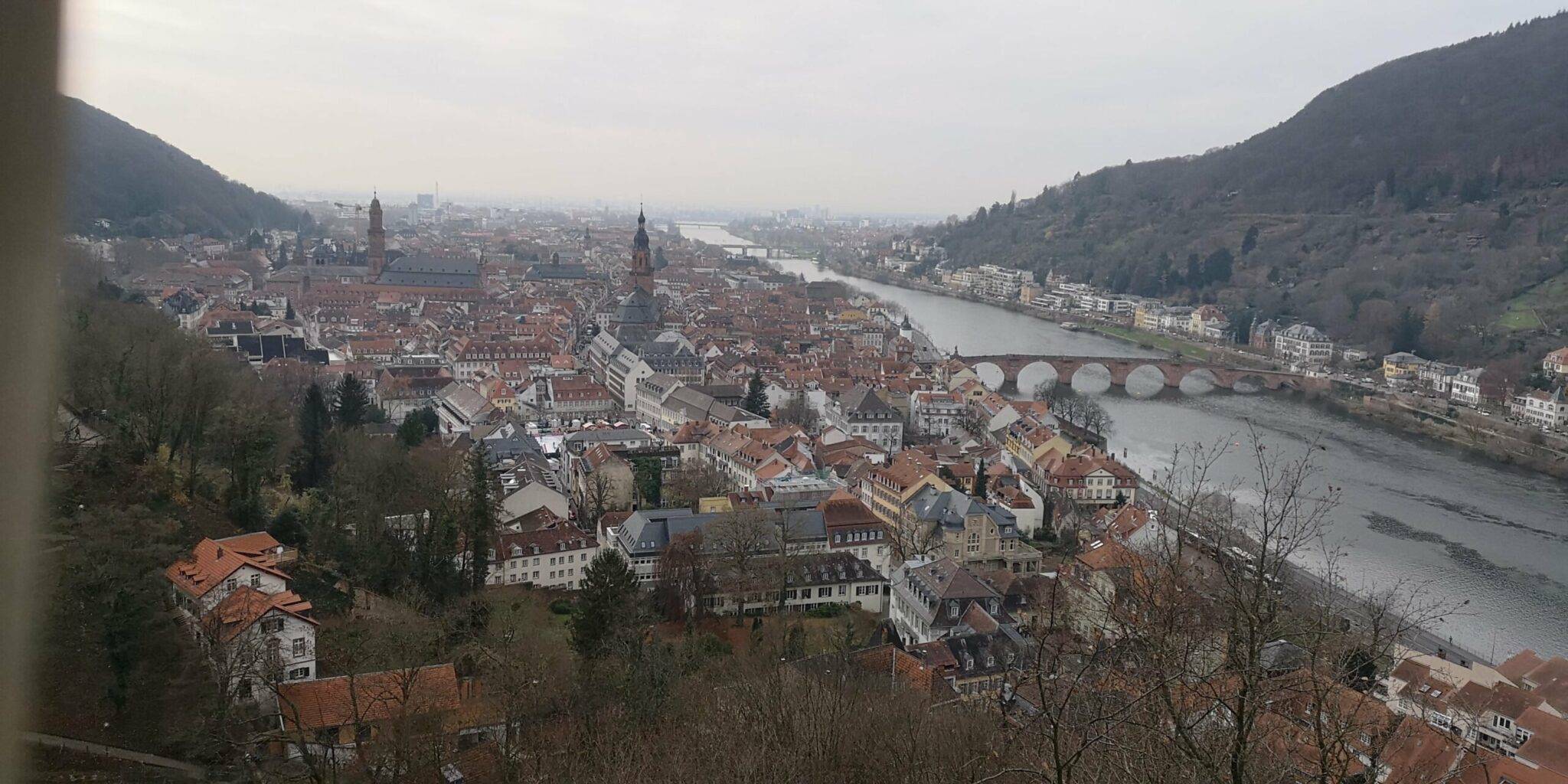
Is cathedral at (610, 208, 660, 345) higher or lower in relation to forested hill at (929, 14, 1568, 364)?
lower

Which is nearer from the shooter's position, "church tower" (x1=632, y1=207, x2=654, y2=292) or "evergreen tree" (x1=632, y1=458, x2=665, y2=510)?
"evergreen tree" (x1=632, y1=458, x2=665, y2=510)

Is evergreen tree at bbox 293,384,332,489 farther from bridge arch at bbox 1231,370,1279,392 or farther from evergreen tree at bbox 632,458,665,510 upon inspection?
bridge arch at bbox 1231,370,1279,392

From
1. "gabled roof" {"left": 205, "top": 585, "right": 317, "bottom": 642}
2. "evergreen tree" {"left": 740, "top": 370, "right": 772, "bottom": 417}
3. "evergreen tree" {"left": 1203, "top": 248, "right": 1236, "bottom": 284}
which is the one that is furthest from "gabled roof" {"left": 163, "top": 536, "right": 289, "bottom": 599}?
"evergreen tree" {"left": 1203, "top": 248, "right": 1236, "bottom": 284}

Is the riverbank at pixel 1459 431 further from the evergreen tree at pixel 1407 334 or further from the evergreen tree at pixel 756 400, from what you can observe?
the evergreen tree at pixel 756 400

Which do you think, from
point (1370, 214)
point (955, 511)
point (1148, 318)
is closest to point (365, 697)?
point (955, 511)

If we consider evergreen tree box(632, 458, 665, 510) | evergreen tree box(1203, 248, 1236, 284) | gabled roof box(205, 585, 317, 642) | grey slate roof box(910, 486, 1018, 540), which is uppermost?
evergreen tree box(1203, 248, 1236, 284)

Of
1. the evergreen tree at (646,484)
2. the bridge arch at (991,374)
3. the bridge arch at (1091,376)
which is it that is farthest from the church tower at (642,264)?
the evergreen tree at (646,484)

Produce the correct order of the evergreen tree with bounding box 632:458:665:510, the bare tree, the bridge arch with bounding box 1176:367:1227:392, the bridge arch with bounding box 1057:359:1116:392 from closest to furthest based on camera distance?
the bare tree
the evergreen tree with bounding box 632:458:665:510
the bridge arch with bounding box 1057:359:1116:392
the bridge arch with bounding box 1176:367:1227:392
